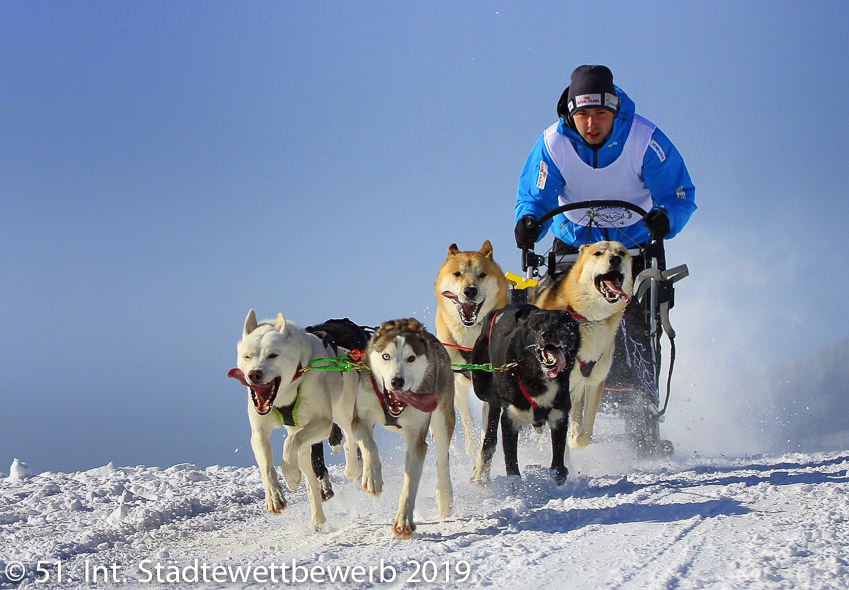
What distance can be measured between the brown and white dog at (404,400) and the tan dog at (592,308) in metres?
1.24

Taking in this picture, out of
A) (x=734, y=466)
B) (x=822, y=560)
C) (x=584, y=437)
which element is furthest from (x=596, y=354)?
(x=822, y=560)

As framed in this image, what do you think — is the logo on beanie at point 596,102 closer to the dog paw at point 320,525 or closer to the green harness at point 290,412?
the green harness at point 290,412

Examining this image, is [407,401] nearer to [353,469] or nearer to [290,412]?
[290,412]

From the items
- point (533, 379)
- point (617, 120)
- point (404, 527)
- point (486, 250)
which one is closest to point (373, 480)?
point (404, 527)

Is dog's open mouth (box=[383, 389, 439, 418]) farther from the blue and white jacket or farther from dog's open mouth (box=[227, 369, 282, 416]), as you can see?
the blue and white jacket

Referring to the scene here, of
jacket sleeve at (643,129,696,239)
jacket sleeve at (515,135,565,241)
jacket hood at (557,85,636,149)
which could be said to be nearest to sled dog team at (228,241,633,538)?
jacket sleeve at (515,135,565,241)

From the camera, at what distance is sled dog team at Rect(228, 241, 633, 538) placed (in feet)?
12.5

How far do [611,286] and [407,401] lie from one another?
184 cm

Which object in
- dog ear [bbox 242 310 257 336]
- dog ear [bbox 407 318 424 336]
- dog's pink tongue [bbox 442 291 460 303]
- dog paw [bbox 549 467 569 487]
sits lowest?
dog paw [bbox 549 467 569 487]

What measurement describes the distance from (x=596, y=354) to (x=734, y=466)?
4.40ft

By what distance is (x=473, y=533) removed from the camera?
3.57 meters

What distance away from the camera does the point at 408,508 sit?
3.64 metres

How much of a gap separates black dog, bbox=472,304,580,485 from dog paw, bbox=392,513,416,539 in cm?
105

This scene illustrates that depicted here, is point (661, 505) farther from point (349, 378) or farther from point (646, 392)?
point (646, 392)
